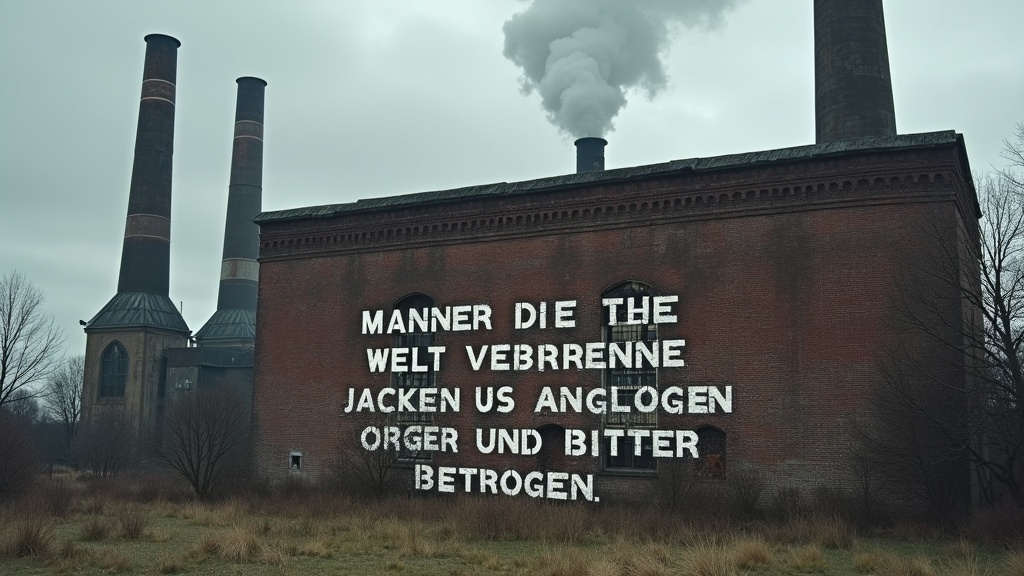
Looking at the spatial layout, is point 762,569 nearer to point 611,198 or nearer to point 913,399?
point 913,399

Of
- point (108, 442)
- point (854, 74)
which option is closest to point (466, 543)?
point (854, 74)

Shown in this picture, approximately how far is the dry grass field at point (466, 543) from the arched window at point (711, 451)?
2047 mm

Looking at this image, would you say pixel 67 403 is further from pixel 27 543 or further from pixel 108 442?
pixel 27 543

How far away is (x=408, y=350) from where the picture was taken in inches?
936

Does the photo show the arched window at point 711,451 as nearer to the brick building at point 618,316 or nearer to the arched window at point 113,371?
the brick building at point 618,316

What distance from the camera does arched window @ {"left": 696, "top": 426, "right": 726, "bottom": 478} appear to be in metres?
19.7

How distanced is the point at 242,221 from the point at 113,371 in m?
10.6

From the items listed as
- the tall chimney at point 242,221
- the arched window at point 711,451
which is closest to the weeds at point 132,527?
the arched window at point 711,451

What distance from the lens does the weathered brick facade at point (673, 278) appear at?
1883 cm

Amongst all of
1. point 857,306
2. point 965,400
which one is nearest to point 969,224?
point 857,306

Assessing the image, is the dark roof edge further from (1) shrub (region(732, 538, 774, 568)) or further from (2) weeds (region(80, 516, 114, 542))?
(2) weeds (region(80, 516, 114, 542))

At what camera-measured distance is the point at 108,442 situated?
36.8 metres

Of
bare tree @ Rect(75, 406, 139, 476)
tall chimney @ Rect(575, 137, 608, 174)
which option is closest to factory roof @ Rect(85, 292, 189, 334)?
bare tree @ Rect(75, 406, 139, 476)

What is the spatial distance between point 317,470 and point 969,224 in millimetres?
17103
